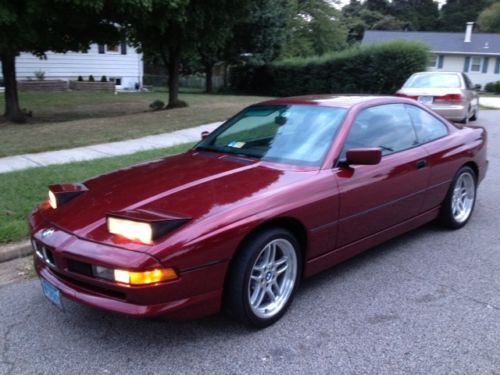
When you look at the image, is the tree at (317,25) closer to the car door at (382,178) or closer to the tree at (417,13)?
the tree at (417,13)

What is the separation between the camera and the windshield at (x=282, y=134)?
404cm

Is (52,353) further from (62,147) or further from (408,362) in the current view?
(62,147)

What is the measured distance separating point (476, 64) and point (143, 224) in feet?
165

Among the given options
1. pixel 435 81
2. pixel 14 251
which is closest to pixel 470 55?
pixel 435 81

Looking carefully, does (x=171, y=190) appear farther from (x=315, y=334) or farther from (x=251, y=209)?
(x=315, y=334)

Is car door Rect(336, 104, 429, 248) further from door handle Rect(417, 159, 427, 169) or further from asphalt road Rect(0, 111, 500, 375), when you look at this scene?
asphalt road Rect(0, 111, 500, 375)

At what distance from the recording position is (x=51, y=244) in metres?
3.16

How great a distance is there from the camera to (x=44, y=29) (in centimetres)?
1389

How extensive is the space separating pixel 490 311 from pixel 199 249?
2.15 meters

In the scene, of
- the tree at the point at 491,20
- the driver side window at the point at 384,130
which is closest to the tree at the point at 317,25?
the tree at the point at 491,20

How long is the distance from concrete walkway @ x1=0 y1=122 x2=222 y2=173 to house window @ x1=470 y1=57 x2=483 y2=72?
42.5 meters

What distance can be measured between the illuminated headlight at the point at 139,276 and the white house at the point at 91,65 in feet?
85.7

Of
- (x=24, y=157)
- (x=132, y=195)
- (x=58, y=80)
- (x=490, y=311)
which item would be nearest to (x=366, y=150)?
(x=490, y=311)

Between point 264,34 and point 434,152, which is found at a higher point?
point 264,34
